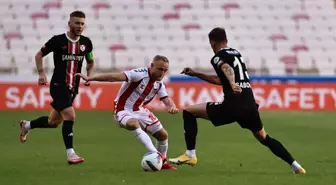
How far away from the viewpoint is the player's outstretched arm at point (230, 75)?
9023mm

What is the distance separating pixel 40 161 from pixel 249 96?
324cm

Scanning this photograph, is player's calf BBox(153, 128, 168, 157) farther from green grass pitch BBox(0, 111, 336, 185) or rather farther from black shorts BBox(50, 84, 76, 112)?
black shorts BBox(50, 84, 76, 112)

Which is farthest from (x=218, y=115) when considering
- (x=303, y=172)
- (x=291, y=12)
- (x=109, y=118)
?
(x=291, y=12)

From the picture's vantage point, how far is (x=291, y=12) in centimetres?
3102

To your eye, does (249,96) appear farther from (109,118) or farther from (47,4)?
(47,4)

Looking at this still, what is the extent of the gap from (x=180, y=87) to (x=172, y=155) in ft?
38.1

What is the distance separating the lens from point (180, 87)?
23078 mm

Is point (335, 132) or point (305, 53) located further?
point (305, 53)

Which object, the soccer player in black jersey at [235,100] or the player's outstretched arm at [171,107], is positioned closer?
the soccer player in black jersey at [235,100]

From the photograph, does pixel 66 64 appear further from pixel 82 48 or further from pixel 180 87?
pixel 180 87

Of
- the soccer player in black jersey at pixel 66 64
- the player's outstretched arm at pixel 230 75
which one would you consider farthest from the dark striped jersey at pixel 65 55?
the player's outstretched arm at pixel 230 75

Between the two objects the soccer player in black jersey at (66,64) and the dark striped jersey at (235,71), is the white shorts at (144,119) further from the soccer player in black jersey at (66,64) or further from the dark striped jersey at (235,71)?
the dark striped jersey at (235,71)

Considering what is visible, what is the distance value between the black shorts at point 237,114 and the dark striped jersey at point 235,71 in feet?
0.33

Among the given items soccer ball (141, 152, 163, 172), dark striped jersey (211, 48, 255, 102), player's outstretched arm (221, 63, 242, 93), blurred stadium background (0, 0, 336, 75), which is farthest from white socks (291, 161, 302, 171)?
blurred stadium background (0, 0, 336, 75)
